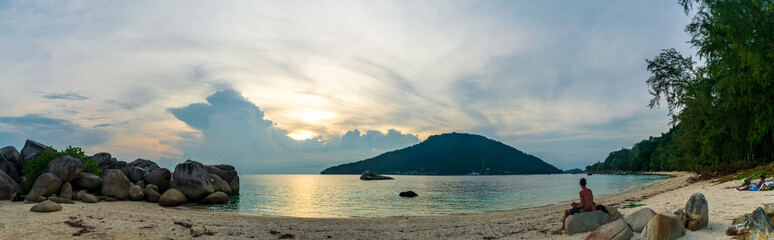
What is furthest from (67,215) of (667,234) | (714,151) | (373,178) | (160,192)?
(373,178)

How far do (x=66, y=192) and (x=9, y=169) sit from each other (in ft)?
22.8

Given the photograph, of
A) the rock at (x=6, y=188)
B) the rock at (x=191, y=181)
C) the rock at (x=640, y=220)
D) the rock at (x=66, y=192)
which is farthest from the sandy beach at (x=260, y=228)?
the rock at (x=191, y=181)

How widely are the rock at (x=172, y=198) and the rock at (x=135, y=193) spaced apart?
1.88 meters

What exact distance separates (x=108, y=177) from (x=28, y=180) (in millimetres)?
4566

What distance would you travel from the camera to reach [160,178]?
114ft

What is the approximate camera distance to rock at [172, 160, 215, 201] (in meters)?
33.1

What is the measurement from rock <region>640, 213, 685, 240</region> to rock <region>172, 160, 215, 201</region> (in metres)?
33.8

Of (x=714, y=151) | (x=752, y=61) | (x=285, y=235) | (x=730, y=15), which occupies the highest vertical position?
(x=730, y=15)

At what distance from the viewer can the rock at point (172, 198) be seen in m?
29.7

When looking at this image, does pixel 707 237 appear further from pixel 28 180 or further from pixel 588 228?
pixel 28 180

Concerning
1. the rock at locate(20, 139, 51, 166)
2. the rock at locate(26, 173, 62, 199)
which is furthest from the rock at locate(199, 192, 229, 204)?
the rock at locate(20, 139, 51, 166)

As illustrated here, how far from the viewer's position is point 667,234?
9.26 metres

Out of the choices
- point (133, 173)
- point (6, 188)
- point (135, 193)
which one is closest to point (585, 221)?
point (135, 193)

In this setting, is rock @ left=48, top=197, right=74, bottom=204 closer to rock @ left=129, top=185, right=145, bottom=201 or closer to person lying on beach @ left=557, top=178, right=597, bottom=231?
rock @ left=129, top=185, right=145, bottom=201
